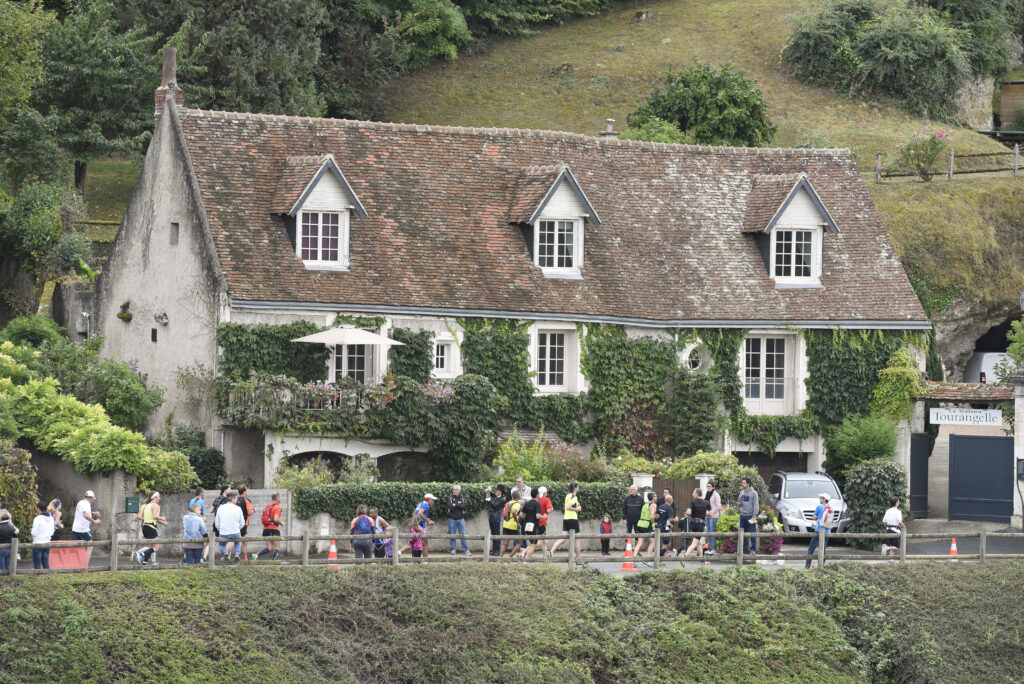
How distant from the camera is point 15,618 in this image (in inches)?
1056

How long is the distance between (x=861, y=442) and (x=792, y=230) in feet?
18.9

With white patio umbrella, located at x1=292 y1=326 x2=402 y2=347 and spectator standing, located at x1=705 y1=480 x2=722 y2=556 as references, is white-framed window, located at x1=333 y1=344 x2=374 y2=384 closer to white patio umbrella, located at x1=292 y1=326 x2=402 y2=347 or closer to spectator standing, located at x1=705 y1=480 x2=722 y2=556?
white patio umbrella, located at x1=292 y1=326 x2=402 y2=347

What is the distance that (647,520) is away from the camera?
3425cm

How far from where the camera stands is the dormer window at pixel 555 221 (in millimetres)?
41750

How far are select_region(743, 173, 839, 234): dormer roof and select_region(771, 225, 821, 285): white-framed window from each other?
0.36 metres

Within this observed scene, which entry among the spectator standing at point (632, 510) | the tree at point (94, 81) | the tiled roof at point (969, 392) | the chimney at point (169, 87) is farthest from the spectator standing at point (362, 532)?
the tree at point (94, 81)

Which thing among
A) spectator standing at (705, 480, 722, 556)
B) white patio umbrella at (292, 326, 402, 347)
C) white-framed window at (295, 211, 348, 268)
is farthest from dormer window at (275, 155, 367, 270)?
spectator standing at (705, 480, 722, 556)

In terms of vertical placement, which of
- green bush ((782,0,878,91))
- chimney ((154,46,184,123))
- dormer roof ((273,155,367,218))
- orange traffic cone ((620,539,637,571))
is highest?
green bush ((782,0,878,91))

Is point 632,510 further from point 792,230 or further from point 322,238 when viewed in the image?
point 792,230

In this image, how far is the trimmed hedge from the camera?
3491cm

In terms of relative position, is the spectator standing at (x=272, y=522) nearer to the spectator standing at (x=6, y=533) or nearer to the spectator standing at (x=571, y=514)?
the spectator standing at (x=6, y=533)

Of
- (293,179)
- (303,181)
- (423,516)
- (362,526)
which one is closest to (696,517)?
(423,516)

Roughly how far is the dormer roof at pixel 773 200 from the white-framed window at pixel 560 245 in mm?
4930

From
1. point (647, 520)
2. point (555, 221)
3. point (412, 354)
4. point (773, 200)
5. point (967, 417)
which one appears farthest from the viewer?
point (773, 200)
